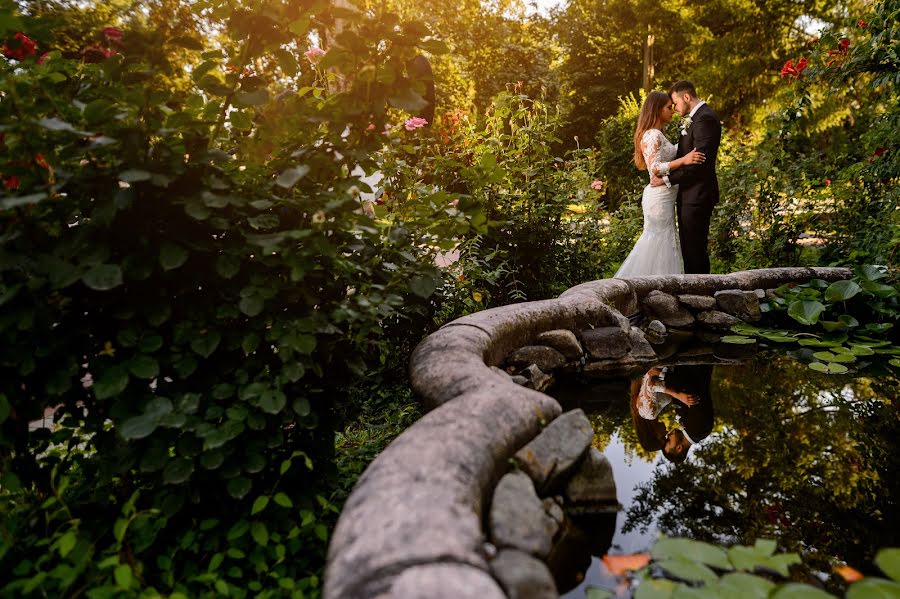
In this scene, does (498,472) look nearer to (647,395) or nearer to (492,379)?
(492,379)

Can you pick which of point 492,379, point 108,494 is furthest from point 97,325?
point 492,379

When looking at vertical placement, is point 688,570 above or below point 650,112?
below

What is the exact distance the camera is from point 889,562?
1489 millimetres

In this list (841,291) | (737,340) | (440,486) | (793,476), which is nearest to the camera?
(440,486)

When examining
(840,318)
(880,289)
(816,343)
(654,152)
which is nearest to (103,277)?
(816,343)

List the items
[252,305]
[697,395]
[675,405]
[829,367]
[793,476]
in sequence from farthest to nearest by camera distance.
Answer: [829,367], [697,395], [675,405], [793,476], [252,305]

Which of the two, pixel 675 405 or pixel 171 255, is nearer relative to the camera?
pixel 171 255

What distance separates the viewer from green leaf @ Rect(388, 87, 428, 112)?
5.49ft

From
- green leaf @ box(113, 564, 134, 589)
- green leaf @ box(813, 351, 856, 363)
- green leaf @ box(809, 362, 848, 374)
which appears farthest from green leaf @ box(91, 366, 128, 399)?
green leaf @ box(813, 351, 856, 363)

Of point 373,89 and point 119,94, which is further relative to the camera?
point 373,89

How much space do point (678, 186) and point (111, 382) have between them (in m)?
5.47

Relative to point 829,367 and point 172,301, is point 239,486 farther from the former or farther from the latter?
point 829,367

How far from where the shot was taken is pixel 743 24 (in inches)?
654

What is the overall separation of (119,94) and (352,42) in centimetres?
70
